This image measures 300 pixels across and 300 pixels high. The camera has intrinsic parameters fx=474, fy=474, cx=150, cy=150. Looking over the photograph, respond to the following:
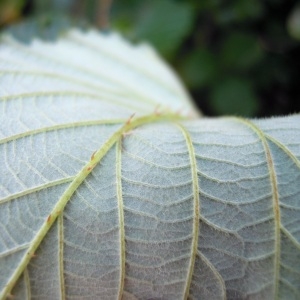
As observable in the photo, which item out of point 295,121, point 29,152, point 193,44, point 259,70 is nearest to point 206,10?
point 193,44

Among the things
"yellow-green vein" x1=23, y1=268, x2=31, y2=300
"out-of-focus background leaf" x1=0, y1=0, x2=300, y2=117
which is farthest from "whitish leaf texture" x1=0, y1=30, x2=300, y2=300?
"out-of-focus background leaf" x1=0, y1=0, x2=300, y2=117

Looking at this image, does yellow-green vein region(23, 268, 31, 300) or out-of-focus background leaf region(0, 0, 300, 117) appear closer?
yellow-green vein region(23, 268, 31, 300)

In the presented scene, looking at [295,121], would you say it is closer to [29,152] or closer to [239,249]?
[239,249]

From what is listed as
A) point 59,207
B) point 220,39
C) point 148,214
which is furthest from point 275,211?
point 220,39

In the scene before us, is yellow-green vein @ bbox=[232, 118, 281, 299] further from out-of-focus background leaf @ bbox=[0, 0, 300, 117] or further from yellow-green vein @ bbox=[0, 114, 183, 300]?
out-of-focus background leaf @ bbox=[0, 0, 300, 117]

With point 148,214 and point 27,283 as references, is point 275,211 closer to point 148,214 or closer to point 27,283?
point 148,214

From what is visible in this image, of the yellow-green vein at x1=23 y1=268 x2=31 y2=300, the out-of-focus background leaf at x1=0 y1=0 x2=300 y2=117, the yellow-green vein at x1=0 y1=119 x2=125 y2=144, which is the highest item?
the out-of-focus background leaf at x1=0 y1=0 x2=300 y2=117

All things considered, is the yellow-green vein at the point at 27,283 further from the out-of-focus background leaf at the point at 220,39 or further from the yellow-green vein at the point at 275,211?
the out-of-focus background leaf at the point at 220,39
